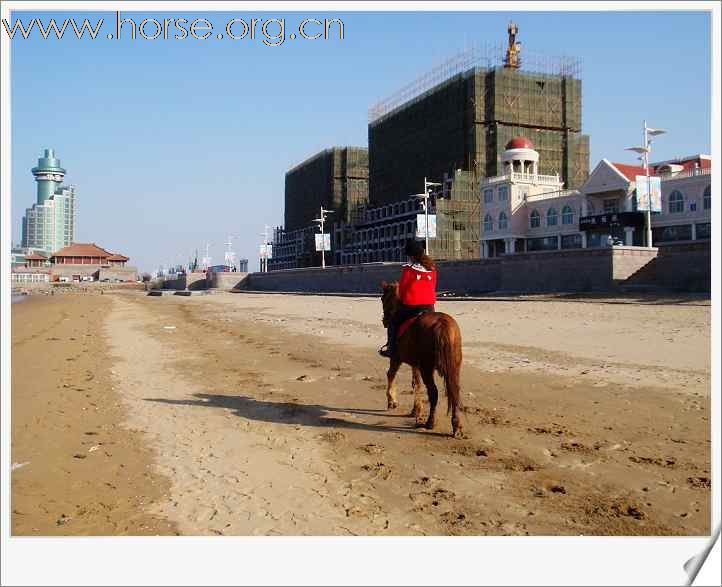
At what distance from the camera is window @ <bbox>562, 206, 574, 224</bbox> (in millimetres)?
58312

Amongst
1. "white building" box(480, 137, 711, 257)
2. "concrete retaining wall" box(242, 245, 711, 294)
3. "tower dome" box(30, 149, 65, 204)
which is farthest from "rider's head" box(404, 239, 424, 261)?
"white building" box(480, 137, 711, 257)

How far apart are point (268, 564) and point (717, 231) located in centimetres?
489

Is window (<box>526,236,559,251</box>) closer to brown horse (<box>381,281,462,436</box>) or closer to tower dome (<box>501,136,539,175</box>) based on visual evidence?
tower dome (<box>501,136,539,175</box>)

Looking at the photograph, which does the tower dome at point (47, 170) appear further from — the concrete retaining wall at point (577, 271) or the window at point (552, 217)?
the window at point (552, 217)

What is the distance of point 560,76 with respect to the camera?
3317 inches

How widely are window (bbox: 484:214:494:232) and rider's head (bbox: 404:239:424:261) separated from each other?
6006 centimetres

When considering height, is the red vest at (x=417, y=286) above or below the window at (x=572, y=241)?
below

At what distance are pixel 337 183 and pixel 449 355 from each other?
127430 mm

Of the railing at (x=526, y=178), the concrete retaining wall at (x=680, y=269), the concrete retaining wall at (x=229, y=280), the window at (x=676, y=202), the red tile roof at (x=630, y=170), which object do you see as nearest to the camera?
the concrete retaining wall at (x=680, y=269)

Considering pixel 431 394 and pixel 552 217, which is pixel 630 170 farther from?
pixel 431 394

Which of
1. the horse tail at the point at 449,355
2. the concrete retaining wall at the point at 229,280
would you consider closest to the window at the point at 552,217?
the horse tail at the point at 449,355

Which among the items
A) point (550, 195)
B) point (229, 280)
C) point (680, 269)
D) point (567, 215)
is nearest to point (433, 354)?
point (680, 269)

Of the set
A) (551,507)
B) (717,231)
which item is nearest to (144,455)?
(551,507)

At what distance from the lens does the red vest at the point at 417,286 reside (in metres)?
7.93
